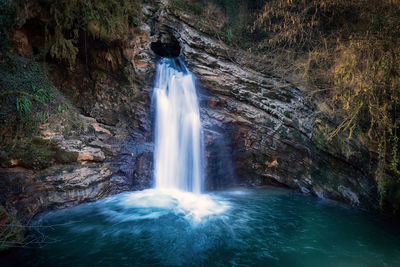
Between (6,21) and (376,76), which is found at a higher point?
(6,21)

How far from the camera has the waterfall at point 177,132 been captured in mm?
7348

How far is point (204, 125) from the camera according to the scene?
26.0ft

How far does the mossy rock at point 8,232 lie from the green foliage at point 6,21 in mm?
3994

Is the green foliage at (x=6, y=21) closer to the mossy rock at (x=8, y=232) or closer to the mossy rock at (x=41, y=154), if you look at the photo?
the mossy rock at (x=41, y=154)

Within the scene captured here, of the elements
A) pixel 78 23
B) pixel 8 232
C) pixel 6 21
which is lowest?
pixel 8 232

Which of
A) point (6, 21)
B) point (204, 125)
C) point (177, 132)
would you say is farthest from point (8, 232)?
point (204, 125)

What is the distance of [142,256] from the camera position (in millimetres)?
3453

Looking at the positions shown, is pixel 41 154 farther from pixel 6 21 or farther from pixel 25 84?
pixel 6 21

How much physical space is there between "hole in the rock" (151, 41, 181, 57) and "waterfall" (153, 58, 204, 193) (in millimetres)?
1208

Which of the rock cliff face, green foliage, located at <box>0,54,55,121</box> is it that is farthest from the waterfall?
green foliage, located at <box>0,54,55,121</box>

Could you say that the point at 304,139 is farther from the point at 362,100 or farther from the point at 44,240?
the point at 44,240

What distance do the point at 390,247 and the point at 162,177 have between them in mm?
6322

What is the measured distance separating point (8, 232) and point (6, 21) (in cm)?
464

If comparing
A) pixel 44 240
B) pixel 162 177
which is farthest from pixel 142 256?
pixel 162 177
